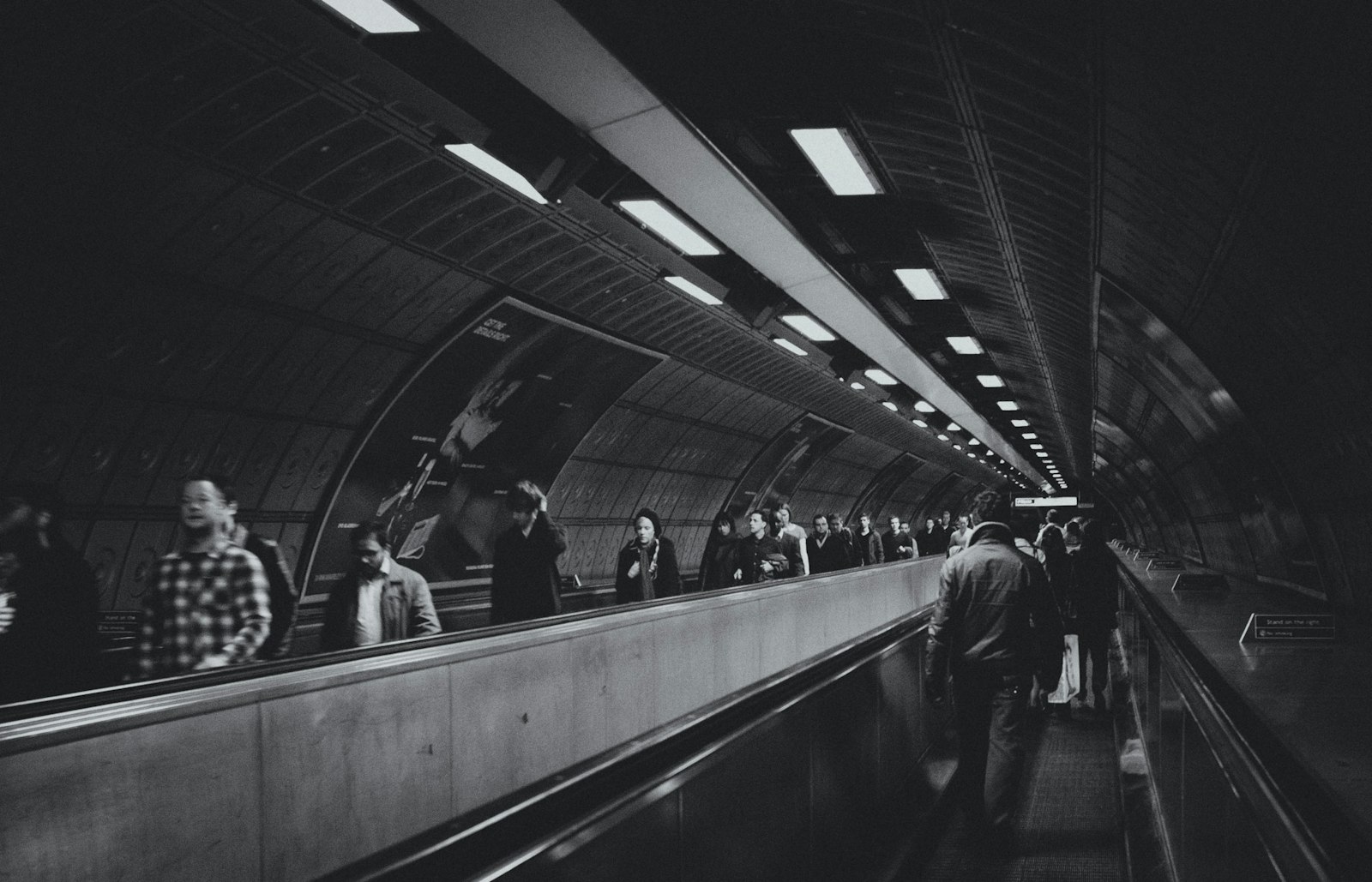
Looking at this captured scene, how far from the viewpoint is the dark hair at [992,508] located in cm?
631

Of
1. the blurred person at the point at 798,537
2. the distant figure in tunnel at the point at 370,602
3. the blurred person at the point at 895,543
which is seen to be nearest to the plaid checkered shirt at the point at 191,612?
the distant figure in tunnel at the point at 370,602

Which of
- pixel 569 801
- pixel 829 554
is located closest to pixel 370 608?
pixel 569 801

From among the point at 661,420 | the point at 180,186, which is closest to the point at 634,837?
the point at 180,186

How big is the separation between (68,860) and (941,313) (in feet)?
38.0

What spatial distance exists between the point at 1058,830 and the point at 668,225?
194 inches

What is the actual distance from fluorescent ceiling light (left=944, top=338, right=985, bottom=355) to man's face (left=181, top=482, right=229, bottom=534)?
1142 centimetres

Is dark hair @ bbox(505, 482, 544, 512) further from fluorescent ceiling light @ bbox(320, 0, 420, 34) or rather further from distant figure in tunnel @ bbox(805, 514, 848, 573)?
distant figure in tunnel @ bbox(805, 514, 848, 573)

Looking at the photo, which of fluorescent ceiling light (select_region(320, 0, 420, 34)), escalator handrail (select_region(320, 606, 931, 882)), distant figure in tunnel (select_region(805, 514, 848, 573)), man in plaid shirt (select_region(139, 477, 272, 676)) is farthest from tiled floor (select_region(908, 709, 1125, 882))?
distant figure in tunnel (select_region(805, 514, 848, 573))

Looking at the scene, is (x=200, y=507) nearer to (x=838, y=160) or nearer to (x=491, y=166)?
(x=491, y=166)

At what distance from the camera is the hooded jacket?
602 centimetres

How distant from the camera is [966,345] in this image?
15414 millimetres

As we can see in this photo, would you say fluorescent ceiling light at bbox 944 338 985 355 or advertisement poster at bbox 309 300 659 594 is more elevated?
fluorescent ceiling light at bbox 944 338 985 355

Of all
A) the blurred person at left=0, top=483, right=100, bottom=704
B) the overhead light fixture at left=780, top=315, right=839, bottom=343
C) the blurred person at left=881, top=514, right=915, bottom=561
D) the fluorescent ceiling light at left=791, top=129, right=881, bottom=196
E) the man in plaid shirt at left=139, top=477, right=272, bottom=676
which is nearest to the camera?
the man in plaid shirt at left=139, top=477, right=272, bottom=676

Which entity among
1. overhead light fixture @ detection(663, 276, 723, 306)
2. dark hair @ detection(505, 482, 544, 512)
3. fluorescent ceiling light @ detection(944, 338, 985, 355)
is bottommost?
dark hair @ detection(505, 482, 544, 512)
